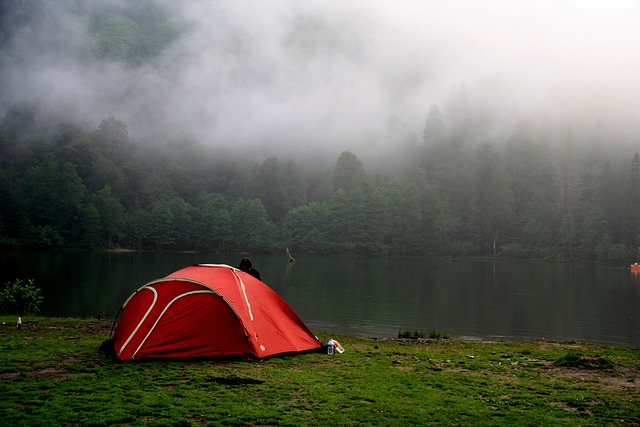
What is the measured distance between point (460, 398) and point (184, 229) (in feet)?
334

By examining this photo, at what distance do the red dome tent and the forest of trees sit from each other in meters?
78.6

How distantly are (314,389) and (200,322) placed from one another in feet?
12.7

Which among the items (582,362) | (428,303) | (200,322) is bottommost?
(428,303)

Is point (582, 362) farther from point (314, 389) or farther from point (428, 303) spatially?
point (428, 303)

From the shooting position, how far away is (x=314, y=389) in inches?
376

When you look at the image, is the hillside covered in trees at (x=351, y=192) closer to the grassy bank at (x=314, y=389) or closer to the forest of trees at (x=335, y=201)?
the forest of trees at (x=335, y=201)

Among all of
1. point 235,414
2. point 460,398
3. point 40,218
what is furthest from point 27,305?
point 40,218

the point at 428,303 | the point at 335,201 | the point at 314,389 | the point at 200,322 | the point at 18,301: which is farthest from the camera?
the point at 335,201

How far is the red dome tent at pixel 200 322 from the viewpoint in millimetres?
11828

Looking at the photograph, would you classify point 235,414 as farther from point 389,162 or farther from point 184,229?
point 389,162

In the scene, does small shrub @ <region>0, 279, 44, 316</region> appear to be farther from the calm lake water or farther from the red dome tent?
the red dome tent

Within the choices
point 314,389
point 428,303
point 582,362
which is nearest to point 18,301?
point 314,389

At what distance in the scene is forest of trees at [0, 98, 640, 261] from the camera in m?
94.6

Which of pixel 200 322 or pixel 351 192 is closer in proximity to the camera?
pixel 200 322
